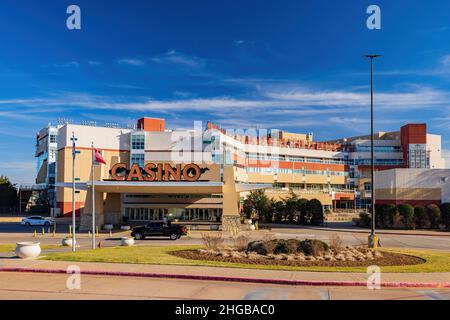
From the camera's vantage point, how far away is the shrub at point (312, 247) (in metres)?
22.6

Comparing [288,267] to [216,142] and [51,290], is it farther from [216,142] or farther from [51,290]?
[216,142]

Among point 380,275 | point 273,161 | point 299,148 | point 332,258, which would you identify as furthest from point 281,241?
point 299,148

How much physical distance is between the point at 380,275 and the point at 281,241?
24.3 feet

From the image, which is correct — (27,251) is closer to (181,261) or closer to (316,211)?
(181,261)

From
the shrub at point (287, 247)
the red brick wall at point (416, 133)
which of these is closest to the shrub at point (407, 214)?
the shrub at point (287, 247)

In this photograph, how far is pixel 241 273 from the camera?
1781cm

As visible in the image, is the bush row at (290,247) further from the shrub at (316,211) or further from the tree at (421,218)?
the shrub at (316,211)

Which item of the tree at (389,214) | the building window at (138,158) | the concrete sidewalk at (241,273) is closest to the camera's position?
the concrete sidewalk at (241,273)

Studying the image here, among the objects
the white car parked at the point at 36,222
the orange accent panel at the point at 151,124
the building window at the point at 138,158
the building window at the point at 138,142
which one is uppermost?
the orange accent panel at the point at 151,124

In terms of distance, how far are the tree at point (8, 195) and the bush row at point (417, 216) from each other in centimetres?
7931

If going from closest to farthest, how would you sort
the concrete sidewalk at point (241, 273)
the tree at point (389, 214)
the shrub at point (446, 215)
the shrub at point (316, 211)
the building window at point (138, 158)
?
the concrete sidewalk at point (241, 273), the shrub at point (446, 215), the tree at point (389, 214), the shrub at point (316, 211), the building window at point (138, 158)

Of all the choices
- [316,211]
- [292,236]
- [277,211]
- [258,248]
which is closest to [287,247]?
[258,248]

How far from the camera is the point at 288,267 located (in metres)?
19.5

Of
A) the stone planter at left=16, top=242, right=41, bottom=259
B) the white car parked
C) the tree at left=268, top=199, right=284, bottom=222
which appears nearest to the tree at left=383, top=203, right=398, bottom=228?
the tree at left=268, top=199, right=284, bottom=222
